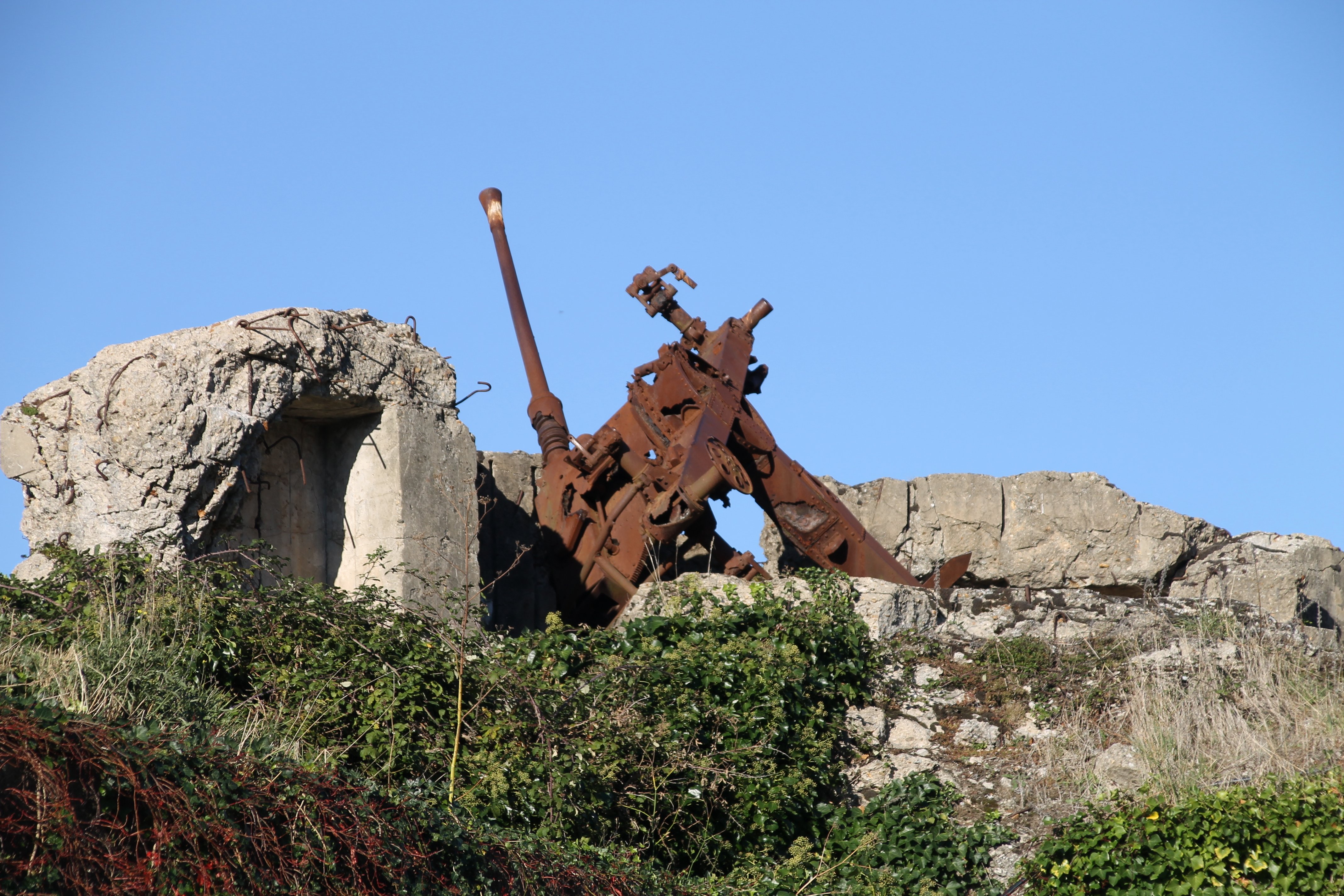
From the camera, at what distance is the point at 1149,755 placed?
6.82 meters

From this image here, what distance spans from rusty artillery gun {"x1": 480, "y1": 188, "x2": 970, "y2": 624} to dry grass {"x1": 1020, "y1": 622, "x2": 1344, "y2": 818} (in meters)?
2.39

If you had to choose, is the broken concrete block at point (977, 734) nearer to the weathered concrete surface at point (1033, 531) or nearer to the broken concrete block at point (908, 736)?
the broken concrete block at point (908, 736)

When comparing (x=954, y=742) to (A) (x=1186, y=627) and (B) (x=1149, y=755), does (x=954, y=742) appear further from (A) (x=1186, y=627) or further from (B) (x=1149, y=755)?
(A) (x=1186, y=627)

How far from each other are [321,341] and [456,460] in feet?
3.80

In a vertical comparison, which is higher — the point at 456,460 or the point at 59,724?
the point at 456,460

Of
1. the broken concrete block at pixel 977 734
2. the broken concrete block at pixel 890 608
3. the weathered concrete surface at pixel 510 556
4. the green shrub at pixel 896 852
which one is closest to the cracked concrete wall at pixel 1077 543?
the broken concrete block at pixel 890 608

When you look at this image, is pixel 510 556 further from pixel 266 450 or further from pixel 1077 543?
pixel 1077 543

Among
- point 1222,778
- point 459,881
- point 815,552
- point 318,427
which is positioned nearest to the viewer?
point 459,881

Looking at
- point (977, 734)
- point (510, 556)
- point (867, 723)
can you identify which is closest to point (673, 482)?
point (510, 556)

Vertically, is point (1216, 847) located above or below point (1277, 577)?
below

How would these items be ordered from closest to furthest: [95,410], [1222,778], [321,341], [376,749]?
[376,749], [1222,778], [95,410], [321,341]

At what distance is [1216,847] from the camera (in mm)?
5711

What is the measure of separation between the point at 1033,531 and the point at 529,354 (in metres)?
4.14

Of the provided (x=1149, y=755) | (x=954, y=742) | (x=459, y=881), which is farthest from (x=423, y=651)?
(x=1149, y=755)
